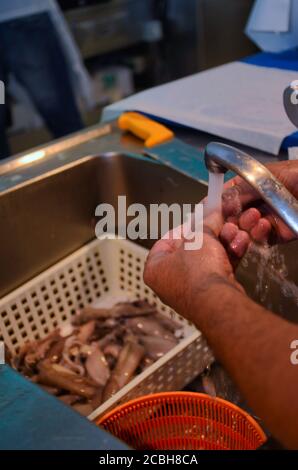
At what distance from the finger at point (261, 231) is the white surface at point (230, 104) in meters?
0.24

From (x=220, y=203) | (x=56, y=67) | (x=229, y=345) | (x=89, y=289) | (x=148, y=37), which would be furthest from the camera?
(x=148, y=37)

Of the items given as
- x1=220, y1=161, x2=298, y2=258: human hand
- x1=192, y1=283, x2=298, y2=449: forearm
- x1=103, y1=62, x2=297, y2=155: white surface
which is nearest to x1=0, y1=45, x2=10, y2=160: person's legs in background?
x1=103, y1=62, x2=297, y2=155: white surface

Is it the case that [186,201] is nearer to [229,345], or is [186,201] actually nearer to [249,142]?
[249,142]

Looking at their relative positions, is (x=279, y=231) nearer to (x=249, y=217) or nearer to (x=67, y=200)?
(x=249, y=217)

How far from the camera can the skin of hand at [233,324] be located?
0.39 meters

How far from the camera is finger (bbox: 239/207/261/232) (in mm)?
603

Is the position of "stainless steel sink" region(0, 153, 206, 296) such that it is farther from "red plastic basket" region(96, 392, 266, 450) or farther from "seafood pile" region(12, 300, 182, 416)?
"red plastic basket" region(96, 392, 266, 450)

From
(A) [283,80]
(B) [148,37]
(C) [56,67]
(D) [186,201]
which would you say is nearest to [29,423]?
(D) [186,201]

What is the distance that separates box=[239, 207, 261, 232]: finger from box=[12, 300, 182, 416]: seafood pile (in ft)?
0.98

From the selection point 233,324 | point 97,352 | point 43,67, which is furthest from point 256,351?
point 43,67

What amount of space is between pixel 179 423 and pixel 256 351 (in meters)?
0.26

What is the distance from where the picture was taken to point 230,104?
3.01 feet

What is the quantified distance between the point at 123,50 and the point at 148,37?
5.9 inches

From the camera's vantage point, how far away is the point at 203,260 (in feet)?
1.67
